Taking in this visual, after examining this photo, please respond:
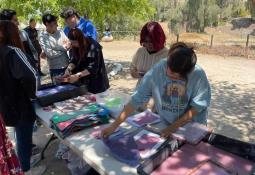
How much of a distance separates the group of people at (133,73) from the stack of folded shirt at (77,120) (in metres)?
0.35

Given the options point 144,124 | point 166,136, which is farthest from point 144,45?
point 166,136

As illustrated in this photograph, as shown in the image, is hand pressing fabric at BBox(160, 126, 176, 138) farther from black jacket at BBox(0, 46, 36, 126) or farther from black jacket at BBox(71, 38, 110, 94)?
black jacket at BBox(71, 38, 110, 94)

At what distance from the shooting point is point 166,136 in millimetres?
2357

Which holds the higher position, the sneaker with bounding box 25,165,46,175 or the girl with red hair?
the girl with red hair

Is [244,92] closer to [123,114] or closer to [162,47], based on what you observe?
[162,47]

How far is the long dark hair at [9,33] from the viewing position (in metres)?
2.78

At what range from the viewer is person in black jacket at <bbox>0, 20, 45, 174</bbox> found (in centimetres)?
276

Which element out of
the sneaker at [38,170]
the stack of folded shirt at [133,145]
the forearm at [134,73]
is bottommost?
the sneaker at [38,170]

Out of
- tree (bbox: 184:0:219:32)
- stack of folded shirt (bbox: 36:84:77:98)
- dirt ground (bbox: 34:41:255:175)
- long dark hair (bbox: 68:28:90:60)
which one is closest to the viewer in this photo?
stack of folded shirt (bbox: 36:84:77:98)

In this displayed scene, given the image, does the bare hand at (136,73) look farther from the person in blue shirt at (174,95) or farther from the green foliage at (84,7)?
the green foliage at (84,7)

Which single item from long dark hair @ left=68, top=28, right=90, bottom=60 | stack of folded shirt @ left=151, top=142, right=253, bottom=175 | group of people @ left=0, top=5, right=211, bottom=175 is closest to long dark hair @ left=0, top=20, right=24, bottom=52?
group of people @ left=0, top=5, right=211, bottom=175

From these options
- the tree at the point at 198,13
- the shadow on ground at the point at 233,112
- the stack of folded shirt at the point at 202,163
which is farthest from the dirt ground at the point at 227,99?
the tree at the point at 198,13

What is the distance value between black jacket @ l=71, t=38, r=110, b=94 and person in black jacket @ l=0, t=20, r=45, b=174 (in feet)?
3.06

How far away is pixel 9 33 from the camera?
9.21 ft
